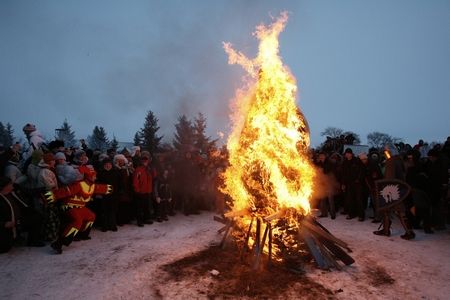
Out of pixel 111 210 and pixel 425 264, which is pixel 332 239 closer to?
pixel 425 264

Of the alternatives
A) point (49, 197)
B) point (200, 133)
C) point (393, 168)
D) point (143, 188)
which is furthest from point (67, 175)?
point (200, 133)

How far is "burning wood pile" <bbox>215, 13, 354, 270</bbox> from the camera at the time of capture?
7.04m

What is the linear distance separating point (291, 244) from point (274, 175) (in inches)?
60.1

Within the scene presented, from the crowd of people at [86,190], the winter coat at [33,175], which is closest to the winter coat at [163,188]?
the crowd of people at [86,190]

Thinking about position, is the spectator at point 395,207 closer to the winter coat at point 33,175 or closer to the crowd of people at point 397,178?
the crowd of people at point 397,178

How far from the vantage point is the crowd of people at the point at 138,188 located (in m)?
8.00

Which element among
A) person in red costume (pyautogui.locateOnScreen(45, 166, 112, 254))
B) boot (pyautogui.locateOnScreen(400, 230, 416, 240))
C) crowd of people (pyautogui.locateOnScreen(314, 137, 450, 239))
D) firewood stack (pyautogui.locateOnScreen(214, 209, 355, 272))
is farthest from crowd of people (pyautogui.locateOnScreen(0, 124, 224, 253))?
boot (pyautogui.locateOnScreen(400, 230, 416, 240))

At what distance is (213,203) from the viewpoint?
44.0 feet

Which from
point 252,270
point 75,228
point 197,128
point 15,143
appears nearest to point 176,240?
point 75,228

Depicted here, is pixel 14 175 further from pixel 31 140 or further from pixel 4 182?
pixel 31 140

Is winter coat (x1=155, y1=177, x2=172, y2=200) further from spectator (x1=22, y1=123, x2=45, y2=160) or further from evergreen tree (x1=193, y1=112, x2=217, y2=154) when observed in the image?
evergreen tree (x1=193, y1=112, x2=217, y2=154)

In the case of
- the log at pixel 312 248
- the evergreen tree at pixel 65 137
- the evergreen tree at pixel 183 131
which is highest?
the evergreen tree at pixel 183 131

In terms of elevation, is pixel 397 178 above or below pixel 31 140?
below

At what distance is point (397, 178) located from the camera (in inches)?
380
